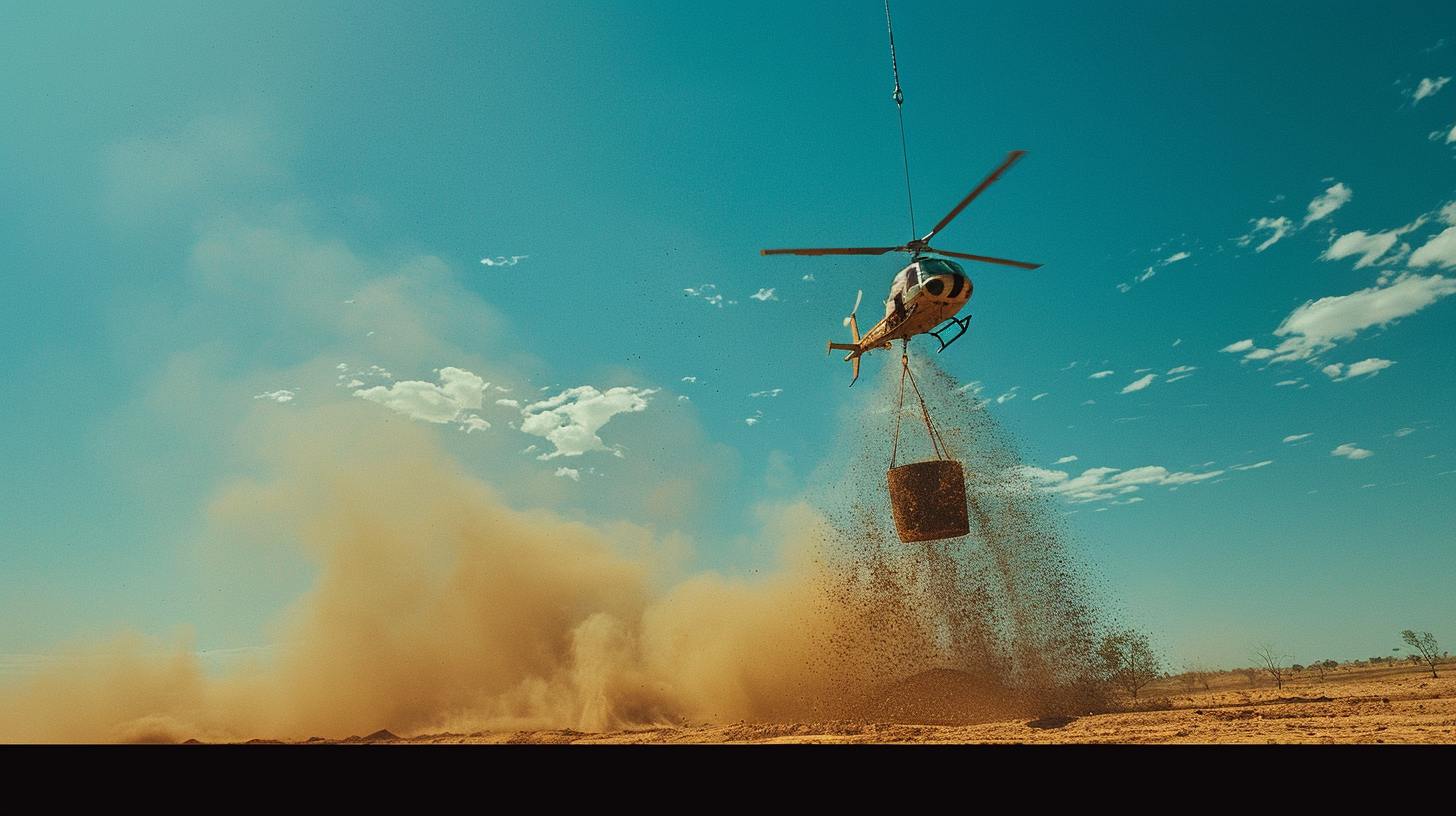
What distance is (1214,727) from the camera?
11.0 meters

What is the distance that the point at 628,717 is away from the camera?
61.0 feet

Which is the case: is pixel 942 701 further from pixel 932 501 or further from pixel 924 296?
pixel 924 296

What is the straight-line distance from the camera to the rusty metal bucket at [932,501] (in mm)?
10281

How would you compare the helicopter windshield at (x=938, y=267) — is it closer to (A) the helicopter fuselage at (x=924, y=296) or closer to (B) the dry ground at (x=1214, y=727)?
(A) the helicopter fuselage at (x=924, y=296)

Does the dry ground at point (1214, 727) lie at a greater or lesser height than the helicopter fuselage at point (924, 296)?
lesser

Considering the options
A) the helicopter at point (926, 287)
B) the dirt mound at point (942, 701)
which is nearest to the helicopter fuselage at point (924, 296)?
the helicopter at point (926, 287)

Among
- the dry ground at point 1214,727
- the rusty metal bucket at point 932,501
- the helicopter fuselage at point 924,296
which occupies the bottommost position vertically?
the dry ground at point 1214,727

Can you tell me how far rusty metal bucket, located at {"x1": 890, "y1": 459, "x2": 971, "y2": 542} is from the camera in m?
10.3

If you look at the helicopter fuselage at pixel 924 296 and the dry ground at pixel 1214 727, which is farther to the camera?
the helicopter fuselage at pixel 924 296

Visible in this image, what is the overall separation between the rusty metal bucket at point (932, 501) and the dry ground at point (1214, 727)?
3.25 metres

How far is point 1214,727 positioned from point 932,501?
5.71 m

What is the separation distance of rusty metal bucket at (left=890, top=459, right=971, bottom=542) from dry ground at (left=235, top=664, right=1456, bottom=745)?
128 inches
